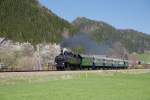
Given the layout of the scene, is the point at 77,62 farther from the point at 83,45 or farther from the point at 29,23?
the point at 29,23

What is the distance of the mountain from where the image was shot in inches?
5320

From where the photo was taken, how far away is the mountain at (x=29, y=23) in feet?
443

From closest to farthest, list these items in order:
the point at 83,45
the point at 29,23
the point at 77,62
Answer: the point at 77,62 < the point at 83,45 < the point at 29,23

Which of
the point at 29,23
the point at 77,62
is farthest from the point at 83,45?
the point at 77,62

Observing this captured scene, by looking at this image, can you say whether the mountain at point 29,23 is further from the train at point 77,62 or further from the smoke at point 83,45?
the train at point 77,62

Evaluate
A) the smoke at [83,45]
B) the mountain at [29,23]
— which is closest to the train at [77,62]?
the smoke at [83,45]

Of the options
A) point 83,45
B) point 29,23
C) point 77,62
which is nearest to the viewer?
point 77,62

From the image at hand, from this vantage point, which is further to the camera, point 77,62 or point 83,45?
point 83,45

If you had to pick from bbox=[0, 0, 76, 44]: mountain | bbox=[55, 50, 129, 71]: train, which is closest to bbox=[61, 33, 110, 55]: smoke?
bbox=[0, 0, 76, 44]: mountain

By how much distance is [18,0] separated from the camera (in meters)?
168

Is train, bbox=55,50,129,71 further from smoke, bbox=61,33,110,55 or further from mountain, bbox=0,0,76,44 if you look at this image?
mountain, bbox=0,0,76,44

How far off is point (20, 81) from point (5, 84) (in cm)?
194

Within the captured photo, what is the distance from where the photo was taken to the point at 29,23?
505ft

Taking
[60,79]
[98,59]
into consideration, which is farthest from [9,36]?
[60,79]
